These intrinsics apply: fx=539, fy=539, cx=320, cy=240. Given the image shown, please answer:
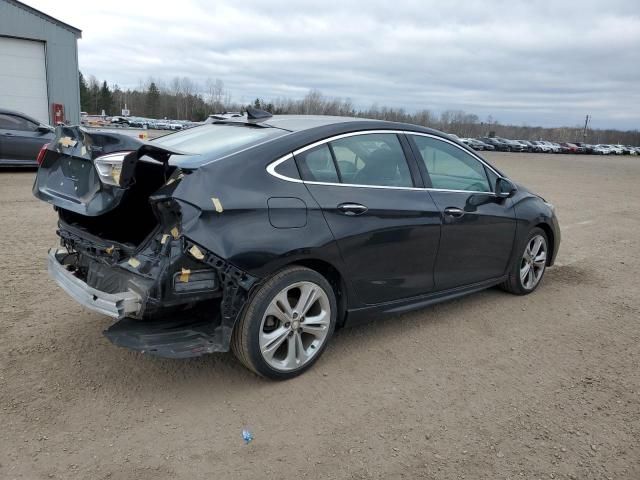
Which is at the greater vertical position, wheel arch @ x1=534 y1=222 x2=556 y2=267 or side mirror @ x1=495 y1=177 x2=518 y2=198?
side mirror @ x1=495 y1=177 x2=518 y2=198

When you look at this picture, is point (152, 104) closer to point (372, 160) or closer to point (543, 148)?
point (543, 148)

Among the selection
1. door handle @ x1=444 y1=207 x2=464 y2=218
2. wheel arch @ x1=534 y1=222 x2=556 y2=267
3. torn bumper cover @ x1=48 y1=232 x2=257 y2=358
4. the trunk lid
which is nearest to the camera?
torn bumper cover @ x1=48 y1=232 x2=257 y2=358

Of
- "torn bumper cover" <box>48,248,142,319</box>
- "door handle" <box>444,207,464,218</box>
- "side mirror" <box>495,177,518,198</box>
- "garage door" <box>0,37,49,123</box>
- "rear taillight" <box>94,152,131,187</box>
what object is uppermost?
"garage door" <box>0,37,49,123</box>

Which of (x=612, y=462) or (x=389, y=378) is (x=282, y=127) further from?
(x=612, y=462)

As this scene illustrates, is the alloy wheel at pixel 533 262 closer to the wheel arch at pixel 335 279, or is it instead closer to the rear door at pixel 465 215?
the rear door at pixel 465 215

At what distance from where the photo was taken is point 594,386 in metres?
3.69

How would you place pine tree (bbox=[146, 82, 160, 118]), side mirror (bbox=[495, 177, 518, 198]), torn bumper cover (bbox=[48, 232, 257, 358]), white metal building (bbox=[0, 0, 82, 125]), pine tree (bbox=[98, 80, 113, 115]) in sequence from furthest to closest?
pine tree (bbox=[146, 82, 160, 118]) → pine tree (bbox=[98, 80, 113, 115]) → white metal building (bbox=[0, 0, 82, 125]) → side mirror (bbox=[495, 177, 518, 198]) → torn bumper cover (bbox=[48, 232, 257, 358])

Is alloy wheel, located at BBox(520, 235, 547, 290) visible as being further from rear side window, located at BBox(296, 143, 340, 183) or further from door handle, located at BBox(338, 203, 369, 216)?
rear side window, located at BBox(296, 143, 340, 183)

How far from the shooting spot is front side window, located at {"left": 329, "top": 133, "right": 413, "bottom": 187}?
12.4 feet

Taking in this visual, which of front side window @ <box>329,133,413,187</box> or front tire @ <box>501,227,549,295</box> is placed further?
front tire @ <box>501,227,549,295</box>

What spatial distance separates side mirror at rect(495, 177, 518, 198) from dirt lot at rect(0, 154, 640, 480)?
42.5 inches

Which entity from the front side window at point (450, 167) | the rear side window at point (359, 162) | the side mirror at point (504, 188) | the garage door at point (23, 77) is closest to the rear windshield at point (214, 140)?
the rear side window at point (359, 162)

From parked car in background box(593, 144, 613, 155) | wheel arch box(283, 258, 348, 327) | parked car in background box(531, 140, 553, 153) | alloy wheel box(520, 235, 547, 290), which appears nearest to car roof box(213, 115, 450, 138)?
wheel arch box(283, 258, 348, 327)

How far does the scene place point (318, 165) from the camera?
3631mm
